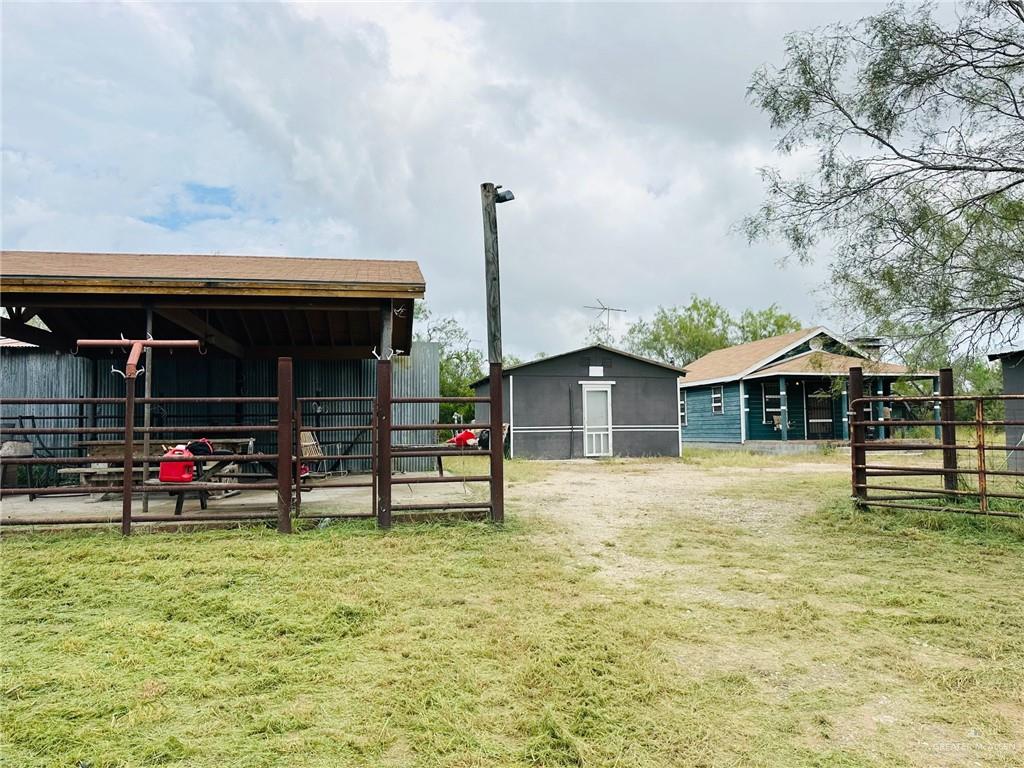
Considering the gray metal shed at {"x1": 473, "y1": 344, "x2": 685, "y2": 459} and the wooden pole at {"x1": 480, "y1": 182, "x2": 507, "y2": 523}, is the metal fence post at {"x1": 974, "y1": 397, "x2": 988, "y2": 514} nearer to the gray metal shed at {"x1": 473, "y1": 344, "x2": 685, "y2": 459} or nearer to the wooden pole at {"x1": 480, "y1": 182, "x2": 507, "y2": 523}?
the wooden pole at {"x1": 480, "y1": 182, "x2": 507, "y2": 523}

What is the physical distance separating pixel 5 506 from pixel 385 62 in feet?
35.4

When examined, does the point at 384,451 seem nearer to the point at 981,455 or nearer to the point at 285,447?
the point at 285,447

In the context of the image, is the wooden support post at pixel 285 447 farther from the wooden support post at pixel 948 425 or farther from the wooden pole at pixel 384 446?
the wooden support post at pixel 948 425

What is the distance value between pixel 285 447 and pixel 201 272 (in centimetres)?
334

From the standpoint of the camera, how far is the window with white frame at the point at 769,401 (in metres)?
21.2

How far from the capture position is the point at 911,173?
7.34m

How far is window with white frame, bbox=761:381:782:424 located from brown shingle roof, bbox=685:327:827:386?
0.91 metres

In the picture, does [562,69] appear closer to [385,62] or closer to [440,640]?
[385,62]

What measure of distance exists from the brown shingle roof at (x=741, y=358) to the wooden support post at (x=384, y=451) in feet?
57.2

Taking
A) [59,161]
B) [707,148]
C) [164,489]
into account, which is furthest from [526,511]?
[59,161]

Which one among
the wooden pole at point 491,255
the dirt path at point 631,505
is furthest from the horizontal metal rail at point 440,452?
the wooden pole at point 491,255

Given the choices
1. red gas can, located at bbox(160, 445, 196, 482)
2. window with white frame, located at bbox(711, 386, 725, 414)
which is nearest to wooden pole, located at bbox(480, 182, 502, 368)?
red gas can, located at bbox(160, 445, 196, 482)

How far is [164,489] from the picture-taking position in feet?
18.9

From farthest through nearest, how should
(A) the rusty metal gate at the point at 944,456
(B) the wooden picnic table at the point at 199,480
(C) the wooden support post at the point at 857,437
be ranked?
1. (C) the wooden support post at the point at 857,437
2. (A) the rusty metal gate at the point at 944,456
3. (B) the wooden picnic table at the point at 199,480
